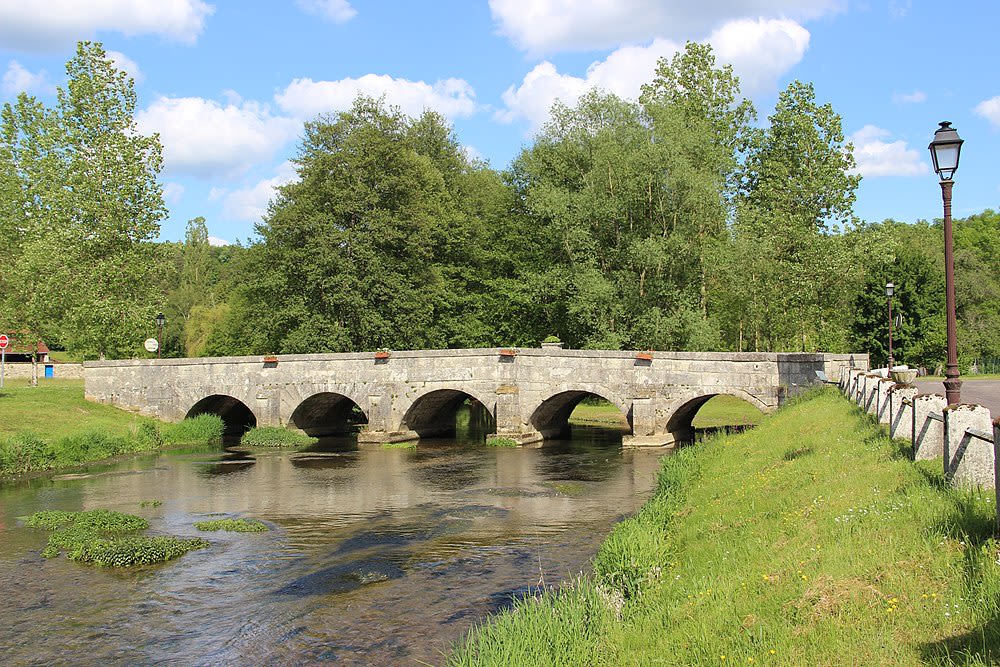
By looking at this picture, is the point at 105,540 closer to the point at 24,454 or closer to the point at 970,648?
the point at 24,454

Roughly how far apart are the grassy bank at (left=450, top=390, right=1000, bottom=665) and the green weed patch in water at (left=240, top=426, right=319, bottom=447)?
2317cm

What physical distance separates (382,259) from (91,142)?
1399 centimetres

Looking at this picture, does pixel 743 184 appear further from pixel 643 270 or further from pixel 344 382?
pixel 344 382

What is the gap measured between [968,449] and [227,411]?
117 feet

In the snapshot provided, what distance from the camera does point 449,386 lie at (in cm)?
3061

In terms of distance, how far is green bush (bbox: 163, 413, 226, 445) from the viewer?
31.8 m

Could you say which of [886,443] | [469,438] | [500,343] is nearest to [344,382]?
[469,438]

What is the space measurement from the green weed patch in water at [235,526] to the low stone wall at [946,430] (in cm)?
1191

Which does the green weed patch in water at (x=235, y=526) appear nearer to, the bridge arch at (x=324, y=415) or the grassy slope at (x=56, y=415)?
the grassy slope at (x=56, y=415)

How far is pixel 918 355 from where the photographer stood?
Answer: 4272 cm

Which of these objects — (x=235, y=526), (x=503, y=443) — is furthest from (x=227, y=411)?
(x=235, y=526)

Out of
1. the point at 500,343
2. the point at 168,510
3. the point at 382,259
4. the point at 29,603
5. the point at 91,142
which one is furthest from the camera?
the point at 500,343

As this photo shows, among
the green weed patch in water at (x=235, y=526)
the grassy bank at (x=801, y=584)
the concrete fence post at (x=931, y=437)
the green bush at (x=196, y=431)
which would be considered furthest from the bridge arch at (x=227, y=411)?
the concrete fence post at (x=931, y=437)

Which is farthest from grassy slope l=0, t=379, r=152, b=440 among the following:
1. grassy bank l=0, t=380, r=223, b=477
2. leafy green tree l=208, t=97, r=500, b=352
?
leafy green tree l=208, t=97, r=500, b=352
